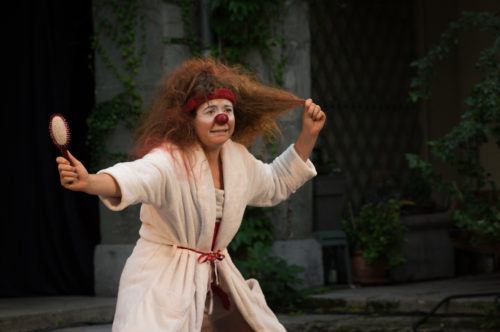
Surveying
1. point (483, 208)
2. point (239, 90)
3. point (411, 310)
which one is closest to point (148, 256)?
point (239, 90)

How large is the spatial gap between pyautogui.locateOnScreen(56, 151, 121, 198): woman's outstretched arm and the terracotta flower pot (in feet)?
17.2

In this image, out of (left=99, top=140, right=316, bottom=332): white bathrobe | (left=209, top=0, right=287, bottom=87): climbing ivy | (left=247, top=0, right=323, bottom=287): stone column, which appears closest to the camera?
(left=99, top=140, right=316, bottom=332): white bathrobe

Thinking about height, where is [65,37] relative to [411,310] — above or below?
above

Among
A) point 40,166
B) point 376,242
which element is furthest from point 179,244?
point 376,242

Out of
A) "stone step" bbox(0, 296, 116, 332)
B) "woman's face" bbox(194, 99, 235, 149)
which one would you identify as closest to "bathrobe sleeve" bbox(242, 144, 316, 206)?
"woman's face" bbox(194, 99, 235, 149)

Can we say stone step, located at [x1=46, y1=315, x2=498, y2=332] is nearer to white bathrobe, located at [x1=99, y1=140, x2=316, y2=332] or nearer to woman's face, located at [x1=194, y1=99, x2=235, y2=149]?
white bathrobe, located at [x1=99, y1=140, x2=316, y2=332]

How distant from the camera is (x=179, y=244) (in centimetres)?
396

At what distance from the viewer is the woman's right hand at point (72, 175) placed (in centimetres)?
317

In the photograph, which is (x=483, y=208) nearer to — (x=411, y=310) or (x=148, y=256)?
(x=411, y=310)

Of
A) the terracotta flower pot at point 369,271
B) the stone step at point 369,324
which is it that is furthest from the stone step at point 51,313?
the terracotta flower pot at point 369,271

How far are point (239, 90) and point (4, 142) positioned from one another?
4.22 meters

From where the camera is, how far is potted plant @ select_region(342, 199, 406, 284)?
8.26m

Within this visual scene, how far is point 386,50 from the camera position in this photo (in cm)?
1041

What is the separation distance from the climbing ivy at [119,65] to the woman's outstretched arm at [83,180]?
425 centimetres
